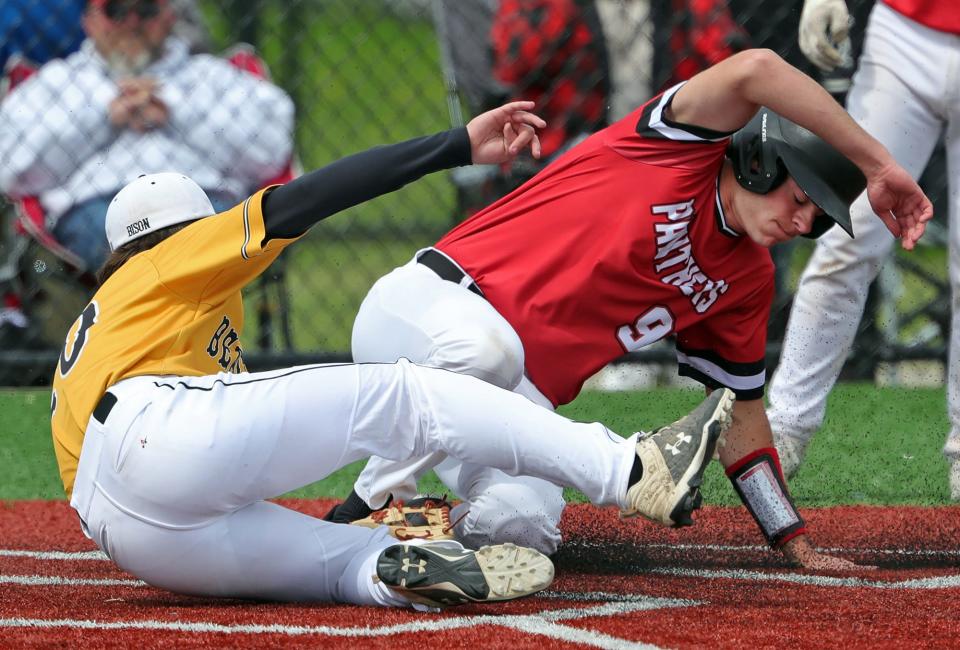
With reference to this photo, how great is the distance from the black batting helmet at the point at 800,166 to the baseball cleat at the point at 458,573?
3.12 ft

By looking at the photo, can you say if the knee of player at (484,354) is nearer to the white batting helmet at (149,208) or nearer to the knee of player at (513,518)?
the knee of player at (513,518)

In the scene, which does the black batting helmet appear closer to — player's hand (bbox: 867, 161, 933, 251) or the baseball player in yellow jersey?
player's hand (bbox: 867, 161, 933, 251)

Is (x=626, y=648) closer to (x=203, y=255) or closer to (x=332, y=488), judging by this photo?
(x=203, y=255)

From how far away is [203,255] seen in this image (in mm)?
2637

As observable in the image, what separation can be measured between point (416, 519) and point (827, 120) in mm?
1197

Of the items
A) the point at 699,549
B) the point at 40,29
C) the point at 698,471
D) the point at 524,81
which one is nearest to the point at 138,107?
the point at 40,29

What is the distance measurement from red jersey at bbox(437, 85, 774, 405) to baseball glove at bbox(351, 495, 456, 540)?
36cm

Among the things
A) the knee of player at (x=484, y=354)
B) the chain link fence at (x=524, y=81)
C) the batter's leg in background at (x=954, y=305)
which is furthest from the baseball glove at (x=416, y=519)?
the chain link fence at (x=524, y=81)

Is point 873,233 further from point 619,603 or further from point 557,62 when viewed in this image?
point 557,62

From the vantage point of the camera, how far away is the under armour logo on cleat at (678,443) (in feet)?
8.10

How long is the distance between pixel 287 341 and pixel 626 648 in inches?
150

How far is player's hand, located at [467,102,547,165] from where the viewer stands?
2.83m

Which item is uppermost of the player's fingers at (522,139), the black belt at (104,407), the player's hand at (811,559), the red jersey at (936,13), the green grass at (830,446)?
the black belt at (104,407)

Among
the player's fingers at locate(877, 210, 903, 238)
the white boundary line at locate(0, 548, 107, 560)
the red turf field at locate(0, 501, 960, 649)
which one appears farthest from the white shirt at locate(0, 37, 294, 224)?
the player's fingers at locate(877, 210, 903, 238)
